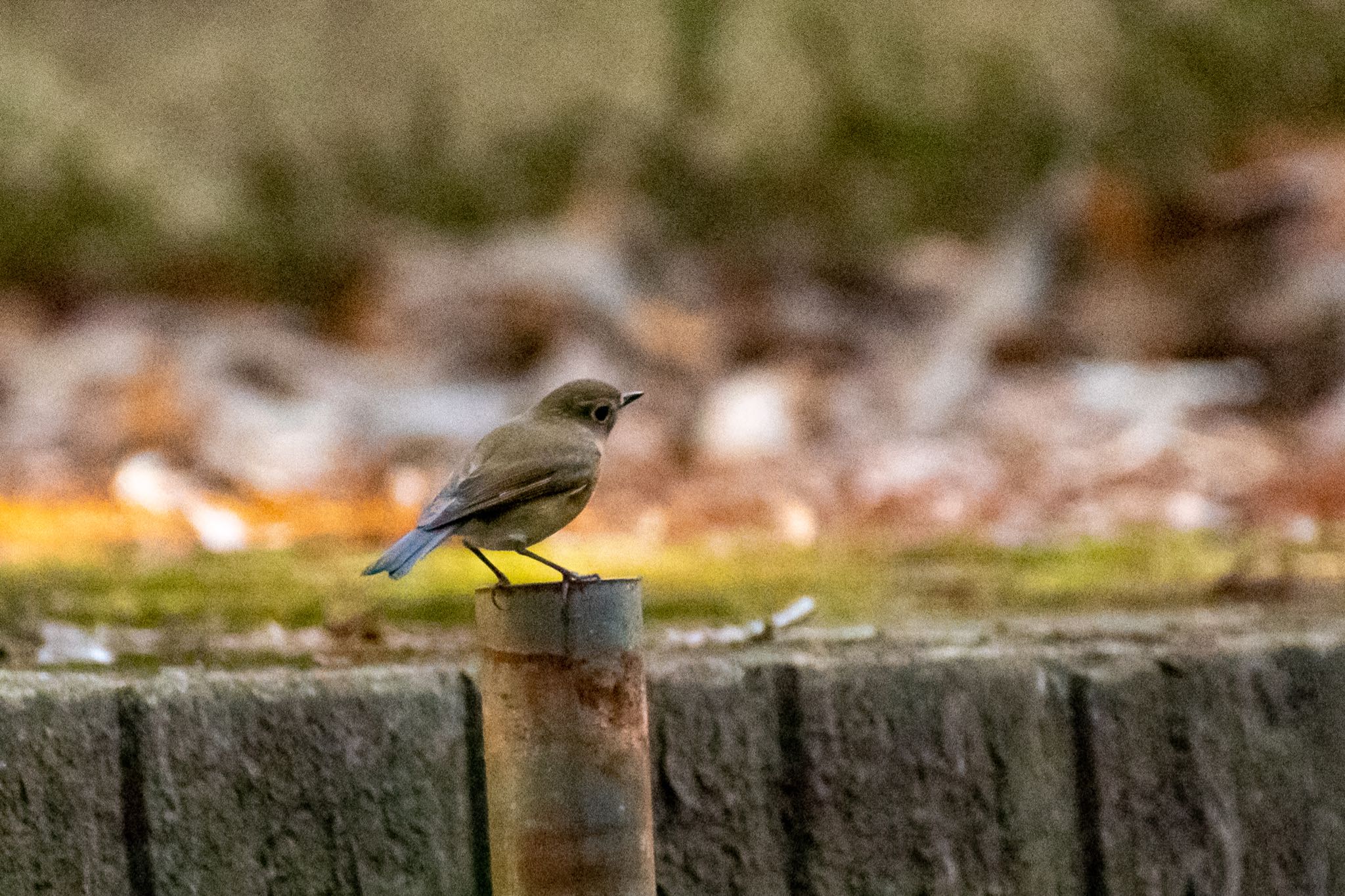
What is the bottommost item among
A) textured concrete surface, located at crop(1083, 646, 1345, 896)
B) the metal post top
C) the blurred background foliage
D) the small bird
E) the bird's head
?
textured concrete surface, located at crop(1083, 646, 1345, 896)

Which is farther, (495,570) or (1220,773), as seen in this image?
(1220,773)

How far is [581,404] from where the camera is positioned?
56.8 inches

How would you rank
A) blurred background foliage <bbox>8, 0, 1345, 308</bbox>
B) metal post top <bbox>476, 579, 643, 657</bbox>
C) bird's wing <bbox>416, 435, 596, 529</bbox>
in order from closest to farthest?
metal post top <bbox>476, 579, 643, 657</bbox>
bird's wing <bbox>416, 435, 596, 529</bbox>
blurred background foliage <bbox>8, 0, 1345, 308</bbox>

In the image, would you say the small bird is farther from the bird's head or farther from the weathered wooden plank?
the weathered wooden plank

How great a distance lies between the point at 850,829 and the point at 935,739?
0.40 feet

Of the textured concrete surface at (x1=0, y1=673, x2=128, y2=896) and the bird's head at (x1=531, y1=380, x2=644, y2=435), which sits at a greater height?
the bird's head at (x1=531, y1=380, x2=644, y2=435)

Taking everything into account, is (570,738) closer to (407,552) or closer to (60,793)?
(407,552)

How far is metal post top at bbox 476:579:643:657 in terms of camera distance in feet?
3.82

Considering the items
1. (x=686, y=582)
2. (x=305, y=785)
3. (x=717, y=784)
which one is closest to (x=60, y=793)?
(x=305, y=785)

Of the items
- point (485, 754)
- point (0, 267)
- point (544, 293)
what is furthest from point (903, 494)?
point (0, 267)

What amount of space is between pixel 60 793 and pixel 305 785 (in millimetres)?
206

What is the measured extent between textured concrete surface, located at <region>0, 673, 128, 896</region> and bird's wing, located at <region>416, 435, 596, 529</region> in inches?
13.0

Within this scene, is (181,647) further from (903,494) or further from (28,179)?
(28,179)

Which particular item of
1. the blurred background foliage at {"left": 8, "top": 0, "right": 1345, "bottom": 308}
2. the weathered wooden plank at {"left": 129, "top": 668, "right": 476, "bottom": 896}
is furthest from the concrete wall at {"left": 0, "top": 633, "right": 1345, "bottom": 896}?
the blurred background foliage at {"left": 8, "top": 0, "right": 1345, "bottom": 308}
